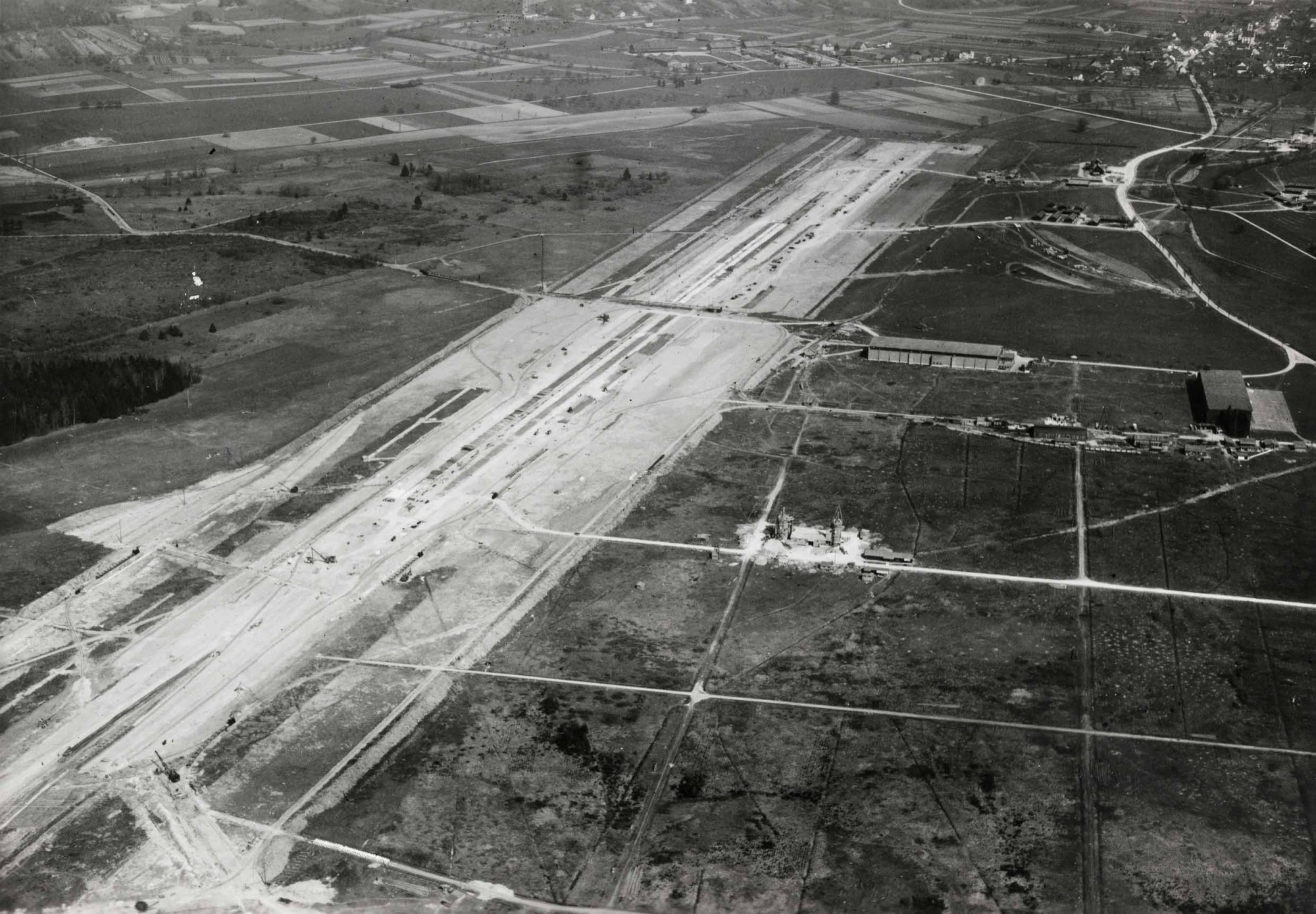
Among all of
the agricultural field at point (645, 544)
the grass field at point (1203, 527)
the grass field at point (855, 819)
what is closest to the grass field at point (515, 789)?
the agricultural field at point (645, 544)

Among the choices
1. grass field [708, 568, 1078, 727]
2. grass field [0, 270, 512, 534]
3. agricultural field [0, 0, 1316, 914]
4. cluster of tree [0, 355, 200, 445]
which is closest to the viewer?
agricultural field [0, 0, 1316, 914]

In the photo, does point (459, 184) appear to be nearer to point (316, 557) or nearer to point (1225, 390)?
point (316, 557)

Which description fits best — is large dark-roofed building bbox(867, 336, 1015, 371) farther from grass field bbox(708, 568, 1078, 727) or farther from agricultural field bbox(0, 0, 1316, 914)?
grass field bbox(708, 568, 1078, 727)

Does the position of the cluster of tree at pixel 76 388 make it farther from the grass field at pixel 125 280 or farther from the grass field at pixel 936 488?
the grass field at pixel 936 488

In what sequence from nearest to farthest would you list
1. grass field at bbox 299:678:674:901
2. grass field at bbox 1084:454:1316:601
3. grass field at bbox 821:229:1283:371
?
1. grass field at bbox 299:678:674:901
2. grass field at bbox 1084:454:1316:601
3. grass field at bbox 821:229:1283:371

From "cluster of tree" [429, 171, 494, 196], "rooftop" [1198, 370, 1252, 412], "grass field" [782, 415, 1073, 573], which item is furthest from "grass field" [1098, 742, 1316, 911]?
"cluster of tree" [429, 171, 494, 196]

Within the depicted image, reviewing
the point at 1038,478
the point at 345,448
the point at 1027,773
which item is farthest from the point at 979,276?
the point at 1027,773

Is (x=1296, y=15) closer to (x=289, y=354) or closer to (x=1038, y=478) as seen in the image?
(x=1038, y=478)
